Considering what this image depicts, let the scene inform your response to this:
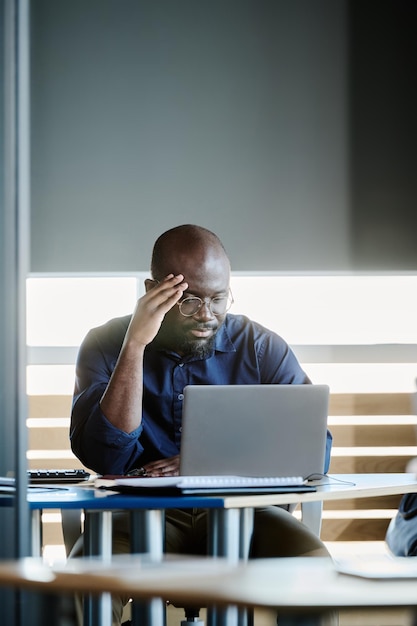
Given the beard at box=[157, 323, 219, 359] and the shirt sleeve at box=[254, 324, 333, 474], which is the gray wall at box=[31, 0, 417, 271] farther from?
the beard at box=[157, 323, 219, 359]

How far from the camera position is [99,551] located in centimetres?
191

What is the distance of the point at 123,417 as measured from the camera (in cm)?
253

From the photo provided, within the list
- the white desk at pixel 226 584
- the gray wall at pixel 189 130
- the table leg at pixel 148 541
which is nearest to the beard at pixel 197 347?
the table leg at pixel 148 541

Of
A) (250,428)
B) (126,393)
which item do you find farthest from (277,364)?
(250,428)

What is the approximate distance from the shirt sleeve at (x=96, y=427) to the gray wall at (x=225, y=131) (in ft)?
4.64

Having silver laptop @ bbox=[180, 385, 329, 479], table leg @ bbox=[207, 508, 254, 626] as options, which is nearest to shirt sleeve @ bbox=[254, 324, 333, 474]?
silver laptop @ bbox=[180, 385, 329, 479]

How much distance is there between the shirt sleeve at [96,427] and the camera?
8.27 ft

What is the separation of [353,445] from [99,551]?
7.94ft

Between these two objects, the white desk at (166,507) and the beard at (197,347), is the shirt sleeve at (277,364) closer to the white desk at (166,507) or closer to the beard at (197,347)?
the beard at (197,347)

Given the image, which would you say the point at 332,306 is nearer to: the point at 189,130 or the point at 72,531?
the point at 189,130

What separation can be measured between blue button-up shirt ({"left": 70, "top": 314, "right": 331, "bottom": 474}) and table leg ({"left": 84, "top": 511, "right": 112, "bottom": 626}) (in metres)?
0.61

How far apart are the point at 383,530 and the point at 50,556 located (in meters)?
1.52

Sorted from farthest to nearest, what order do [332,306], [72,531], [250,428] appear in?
[332,306]
[72,531]
[250,428]

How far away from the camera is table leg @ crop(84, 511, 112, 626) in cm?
189
